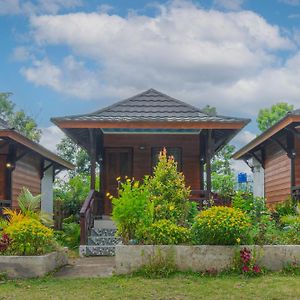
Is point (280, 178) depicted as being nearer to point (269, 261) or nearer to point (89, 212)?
point (89, 212)

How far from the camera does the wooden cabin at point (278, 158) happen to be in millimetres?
16312

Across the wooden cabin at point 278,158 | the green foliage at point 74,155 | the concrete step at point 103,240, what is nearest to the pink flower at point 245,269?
Answer: the concrete step at point 103,240

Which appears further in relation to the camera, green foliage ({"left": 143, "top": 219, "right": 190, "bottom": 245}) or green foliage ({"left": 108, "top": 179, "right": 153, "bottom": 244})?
green foliage ({"left": 108, "top": 179, "right": 153, "bottom": 244})

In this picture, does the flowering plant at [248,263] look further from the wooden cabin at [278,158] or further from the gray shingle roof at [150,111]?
the gray shingle roof at [150,111]

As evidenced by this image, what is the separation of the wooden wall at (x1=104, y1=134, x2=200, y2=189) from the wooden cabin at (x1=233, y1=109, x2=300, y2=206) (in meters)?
2.55

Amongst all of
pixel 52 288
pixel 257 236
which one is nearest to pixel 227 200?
pixel 257 236

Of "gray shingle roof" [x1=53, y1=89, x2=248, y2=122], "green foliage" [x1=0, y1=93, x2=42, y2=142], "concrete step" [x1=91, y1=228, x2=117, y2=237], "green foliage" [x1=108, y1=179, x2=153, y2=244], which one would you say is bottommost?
"concrete step" [x1=91, y1=228, x2=117, y2=237]

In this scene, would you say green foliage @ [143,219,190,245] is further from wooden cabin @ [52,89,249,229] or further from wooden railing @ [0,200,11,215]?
wooden railing @ [0,200,11,215]

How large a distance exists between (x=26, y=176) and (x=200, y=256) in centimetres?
1146

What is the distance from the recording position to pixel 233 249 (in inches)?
396

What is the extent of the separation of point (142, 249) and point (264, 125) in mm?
33032

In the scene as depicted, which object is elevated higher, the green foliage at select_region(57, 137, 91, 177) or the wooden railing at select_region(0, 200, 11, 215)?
the green foliage at select_region(57, 137, 91, 177)

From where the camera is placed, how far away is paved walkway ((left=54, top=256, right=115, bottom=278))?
10.4 meters

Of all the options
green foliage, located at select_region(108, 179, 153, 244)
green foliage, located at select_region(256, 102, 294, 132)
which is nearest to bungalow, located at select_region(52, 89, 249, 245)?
green foliage, located at select_region(108, 179, 153, 244)
